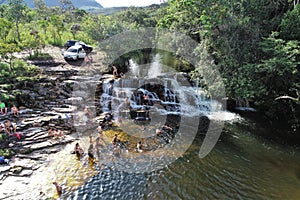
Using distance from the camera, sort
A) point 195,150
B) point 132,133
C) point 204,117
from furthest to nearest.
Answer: point 204,117, point 132,133, point 195,150

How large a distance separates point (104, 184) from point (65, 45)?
27046mm

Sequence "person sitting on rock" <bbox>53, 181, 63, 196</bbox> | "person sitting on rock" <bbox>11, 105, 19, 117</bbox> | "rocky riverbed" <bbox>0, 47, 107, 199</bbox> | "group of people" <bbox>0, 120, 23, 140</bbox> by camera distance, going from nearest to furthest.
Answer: "person sitting on rock" <bbox>53, 181, 63, 196</bbox>, "rocky riverbed" <bbox>0, 47, 107, 199</bbox>, "group of people" <bbox>0, 120, 23, 140</bbox>, "person sitting on rock" <bbox>11, 105, 19, 117</bbox>

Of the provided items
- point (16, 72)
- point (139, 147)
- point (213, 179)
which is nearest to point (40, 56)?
point (16, 72)

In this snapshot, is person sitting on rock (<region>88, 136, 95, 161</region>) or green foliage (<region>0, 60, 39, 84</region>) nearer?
person sitting on rock (<region>88, 136, 95, 161</region>)

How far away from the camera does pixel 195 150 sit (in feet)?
46.5

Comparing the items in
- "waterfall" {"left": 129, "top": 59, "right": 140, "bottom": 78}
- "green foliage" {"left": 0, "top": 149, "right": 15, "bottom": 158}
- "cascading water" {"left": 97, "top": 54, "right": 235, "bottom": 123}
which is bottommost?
"green foliage" {"left": 0, "top": 149, "right": 15, "bottom": 158}

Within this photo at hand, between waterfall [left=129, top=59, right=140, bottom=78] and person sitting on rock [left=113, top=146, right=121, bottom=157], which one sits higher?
waterfall [left=129, top=59, right=140, bottom=78]

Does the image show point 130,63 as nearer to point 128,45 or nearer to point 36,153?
point 128,45

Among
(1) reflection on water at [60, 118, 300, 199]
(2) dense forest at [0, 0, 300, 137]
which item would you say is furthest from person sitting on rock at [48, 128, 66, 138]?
(2) dense forest at [0, 0, 300, 137]

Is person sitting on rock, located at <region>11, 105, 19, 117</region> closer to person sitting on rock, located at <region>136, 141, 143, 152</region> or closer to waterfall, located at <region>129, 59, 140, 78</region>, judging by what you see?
person sitting on rock, located at <region>136, 141, 143, 152</region>

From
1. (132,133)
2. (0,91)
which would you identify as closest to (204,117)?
(132,133)

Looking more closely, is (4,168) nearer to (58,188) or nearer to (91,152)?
(58,188)

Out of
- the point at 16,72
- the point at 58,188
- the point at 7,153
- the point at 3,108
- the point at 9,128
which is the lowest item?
the point at 58,188

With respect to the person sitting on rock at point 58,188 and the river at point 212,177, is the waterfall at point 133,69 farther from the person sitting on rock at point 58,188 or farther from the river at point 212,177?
the person sitting on rock at point 58,188
